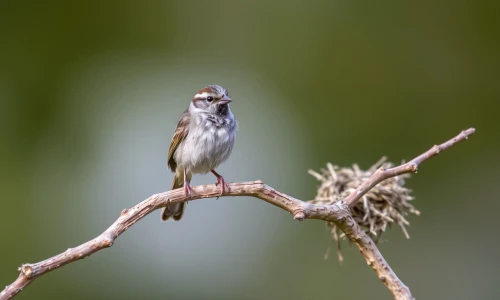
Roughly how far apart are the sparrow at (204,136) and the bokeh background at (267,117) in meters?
2.98

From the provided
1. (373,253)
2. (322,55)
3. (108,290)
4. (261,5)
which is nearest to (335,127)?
(322,55)

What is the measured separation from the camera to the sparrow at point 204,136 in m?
3.87

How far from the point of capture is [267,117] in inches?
291

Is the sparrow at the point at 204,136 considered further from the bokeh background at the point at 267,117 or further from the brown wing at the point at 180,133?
the bokeh background at the point at 267,117

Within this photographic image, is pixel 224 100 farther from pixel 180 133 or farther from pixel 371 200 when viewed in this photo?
pixel 371 200

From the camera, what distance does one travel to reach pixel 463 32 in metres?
7.09

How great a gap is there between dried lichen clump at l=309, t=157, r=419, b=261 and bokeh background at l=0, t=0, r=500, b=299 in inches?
116

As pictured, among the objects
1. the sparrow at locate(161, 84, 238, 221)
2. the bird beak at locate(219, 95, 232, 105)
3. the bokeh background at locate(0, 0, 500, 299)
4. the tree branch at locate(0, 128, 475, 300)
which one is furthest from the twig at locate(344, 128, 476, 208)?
the bokeh background at locate(0, 0, 500, 299)

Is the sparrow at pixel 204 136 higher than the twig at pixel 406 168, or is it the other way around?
the sparrow at pixel 204 136

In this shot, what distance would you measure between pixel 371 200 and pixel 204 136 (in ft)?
3.43

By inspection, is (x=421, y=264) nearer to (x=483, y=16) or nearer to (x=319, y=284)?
(x=319, y=284)

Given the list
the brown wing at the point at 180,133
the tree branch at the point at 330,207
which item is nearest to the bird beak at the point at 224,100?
the brown wing at the point at 180,133

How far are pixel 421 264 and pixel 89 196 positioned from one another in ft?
11.7

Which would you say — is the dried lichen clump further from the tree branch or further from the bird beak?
the bird beak
